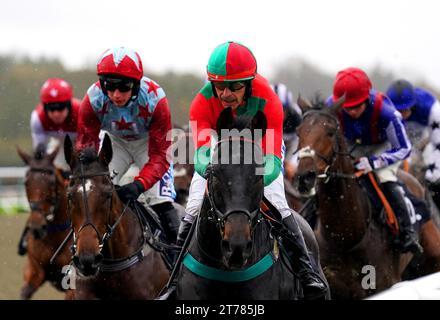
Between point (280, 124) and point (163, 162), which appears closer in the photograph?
point (280, 124)

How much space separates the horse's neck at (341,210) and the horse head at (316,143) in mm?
129

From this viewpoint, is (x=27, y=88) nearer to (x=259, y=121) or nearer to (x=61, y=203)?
(x=61, y=203)

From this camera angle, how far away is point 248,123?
160 inches

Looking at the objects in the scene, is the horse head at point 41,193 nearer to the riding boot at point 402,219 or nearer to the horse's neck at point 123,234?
the horse's neck at point 123,234

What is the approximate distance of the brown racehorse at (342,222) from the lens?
679 centimetres

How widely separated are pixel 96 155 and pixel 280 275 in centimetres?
142

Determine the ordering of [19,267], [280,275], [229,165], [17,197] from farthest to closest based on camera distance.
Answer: [17,197] < [19,267] < [280,275] < [229,165]

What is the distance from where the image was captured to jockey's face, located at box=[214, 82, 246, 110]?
176 inches

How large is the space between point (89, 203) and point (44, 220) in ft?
9.71

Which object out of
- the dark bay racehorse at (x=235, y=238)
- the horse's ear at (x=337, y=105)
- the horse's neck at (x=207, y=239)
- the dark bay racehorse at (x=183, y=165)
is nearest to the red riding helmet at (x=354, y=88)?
the horse's ear at (x=337, y=105)

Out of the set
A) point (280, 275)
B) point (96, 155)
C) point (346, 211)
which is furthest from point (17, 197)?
point (280, 275)

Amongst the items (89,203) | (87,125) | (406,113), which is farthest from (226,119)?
(406,113)
